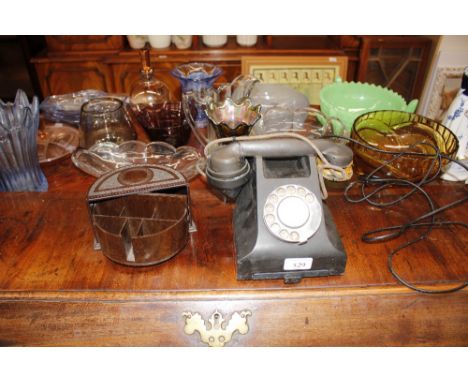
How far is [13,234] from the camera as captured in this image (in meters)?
0.83

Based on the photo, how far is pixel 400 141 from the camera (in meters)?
0.96

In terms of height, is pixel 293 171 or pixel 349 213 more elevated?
pixel 293 171

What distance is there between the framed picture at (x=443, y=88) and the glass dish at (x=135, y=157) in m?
1.46

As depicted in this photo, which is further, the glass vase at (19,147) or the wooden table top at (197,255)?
the glass vase at (19,147)

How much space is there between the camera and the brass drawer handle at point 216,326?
0.72 meters

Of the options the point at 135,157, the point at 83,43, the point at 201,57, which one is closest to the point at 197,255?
the point at 135,157

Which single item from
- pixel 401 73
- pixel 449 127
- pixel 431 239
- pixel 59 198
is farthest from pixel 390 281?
pixel 401 73

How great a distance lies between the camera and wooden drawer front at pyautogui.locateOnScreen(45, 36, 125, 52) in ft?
6.66

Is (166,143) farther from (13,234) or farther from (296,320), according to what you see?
(296,320)

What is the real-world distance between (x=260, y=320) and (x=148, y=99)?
2.21 feet

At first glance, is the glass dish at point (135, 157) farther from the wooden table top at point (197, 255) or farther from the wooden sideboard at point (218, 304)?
the wooden sideboard at point (218, 304)

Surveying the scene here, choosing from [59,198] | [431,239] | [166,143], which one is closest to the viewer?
[431,239]

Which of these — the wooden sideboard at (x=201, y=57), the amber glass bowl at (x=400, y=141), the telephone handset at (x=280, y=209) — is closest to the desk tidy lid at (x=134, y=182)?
the telephone handset at (x=280, y=209)

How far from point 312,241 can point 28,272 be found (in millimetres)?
529
